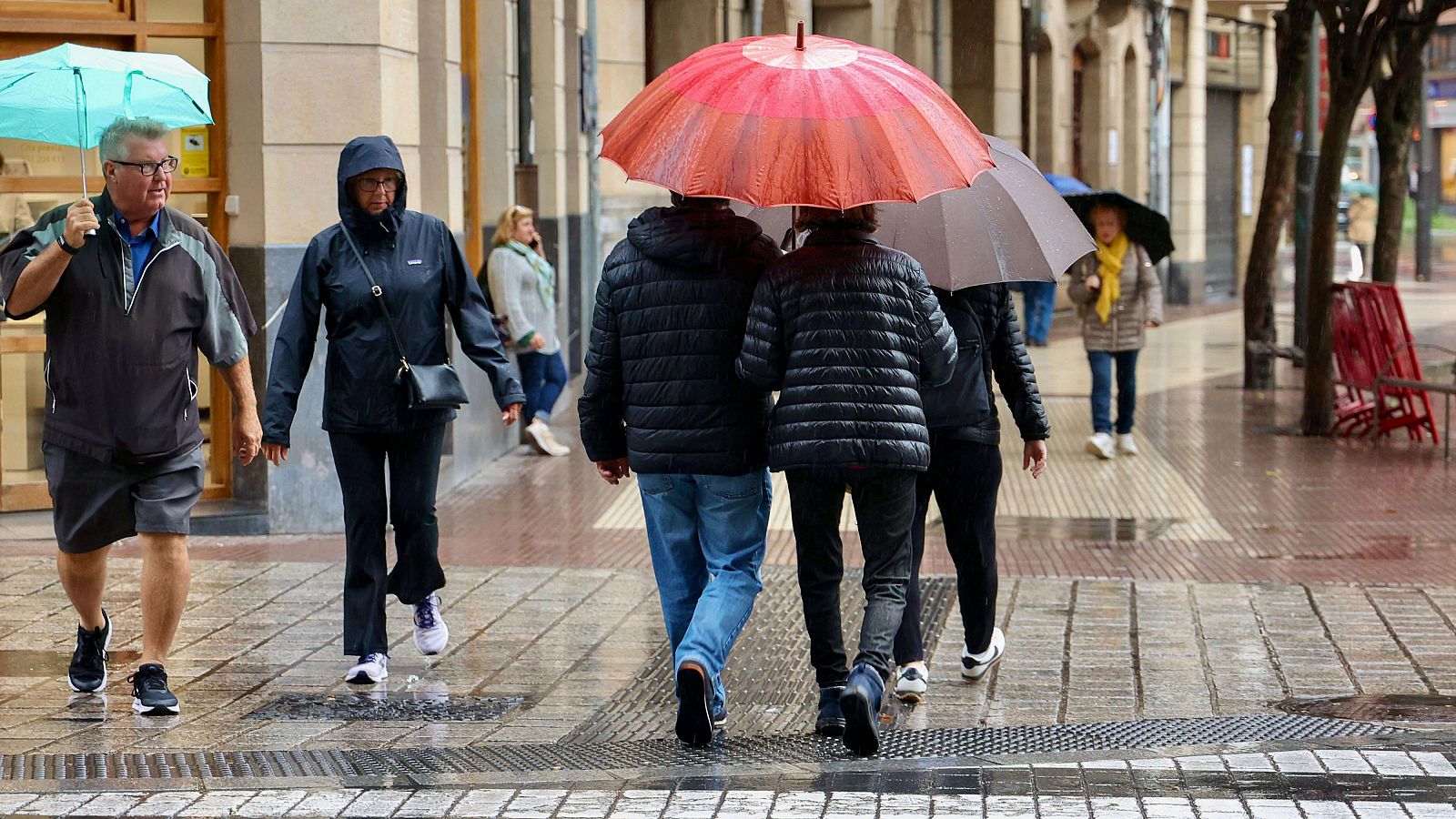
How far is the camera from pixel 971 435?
6.59 metres

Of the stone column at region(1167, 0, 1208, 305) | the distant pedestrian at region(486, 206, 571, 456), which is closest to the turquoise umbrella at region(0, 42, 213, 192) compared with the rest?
the distant pedestrian at region(486, 206, 571, 456)

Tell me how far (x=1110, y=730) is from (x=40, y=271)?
3.47 metres

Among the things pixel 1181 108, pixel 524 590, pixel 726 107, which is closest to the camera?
pixel 726 107

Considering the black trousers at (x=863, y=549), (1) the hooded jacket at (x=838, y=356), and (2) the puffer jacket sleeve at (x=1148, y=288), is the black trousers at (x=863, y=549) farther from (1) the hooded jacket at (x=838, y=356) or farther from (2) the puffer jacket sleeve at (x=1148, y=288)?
(2) the puffer jacket sleeve at (x=1148, y=288)

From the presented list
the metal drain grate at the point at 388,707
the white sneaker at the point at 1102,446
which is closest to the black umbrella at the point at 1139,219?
the white sneaker at the point at 1102,446

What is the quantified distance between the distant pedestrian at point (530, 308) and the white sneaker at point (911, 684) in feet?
22.5

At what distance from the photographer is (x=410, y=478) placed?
6980 mm

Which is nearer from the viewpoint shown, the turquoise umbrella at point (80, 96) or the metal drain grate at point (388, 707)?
the turquoise umbrella at point (80, 96)

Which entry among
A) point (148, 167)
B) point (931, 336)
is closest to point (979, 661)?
point (931, 336)

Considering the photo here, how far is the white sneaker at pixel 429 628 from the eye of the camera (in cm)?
721

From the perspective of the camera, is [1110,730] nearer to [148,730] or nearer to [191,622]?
[148,730]

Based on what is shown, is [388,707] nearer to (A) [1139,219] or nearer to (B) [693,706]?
(B) [693,706]

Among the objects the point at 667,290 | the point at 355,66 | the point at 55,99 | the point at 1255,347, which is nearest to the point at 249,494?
the point at 355,66

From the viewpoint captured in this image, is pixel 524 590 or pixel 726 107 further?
pixel 524 590
